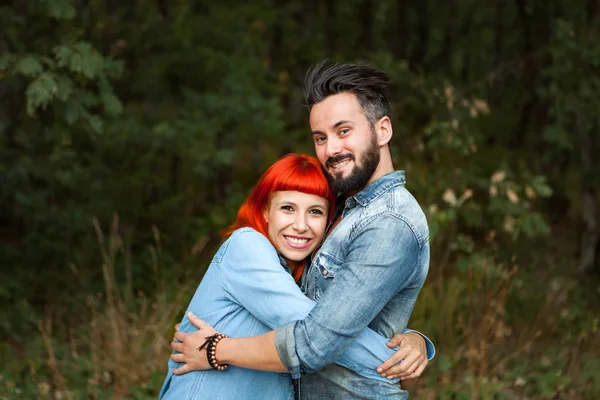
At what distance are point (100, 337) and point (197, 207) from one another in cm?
416

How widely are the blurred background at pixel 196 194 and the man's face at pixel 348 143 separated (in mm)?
2389

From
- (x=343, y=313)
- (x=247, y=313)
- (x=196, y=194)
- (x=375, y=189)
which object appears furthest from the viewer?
(x=196, y=194)

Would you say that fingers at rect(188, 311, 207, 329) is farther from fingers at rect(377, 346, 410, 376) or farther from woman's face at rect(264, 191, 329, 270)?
fingers at rect(377, 346, 410, 376)

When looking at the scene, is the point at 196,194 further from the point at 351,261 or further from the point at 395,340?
the point at 351,261

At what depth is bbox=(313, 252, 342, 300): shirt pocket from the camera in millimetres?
2535

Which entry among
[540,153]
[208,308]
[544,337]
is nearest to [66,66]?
[208,308]

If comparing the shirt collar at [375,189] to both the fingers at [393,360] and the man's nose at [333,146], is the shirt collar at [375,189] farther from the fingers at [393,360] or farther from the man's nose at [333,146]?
the fingers at [393,360]

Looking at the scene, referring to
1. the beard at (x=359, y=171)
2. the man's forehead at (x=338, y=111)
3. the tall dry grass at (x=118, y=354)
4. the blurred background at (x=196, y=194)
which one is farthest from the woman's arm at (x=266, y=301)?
the blurred background at (x=196, y=194)

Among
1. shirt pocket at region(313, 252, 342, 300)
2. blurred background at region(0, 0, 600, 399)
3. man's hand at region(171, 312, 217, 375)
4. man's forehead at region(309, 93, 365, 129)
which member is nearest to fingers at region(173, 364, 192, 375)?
man's hand at region(171, 312, 217, 375)

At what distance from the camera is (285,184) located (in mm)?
2646

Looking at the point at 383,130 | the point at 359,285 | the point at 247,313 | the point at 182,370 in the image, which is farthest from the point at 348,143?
the point at 182,370

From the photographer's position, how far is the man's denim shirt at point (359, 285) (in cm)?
225

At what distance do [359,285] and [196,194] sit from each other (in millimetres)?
7367

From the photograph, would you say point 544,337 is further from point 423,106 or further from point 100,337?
point 100,337
